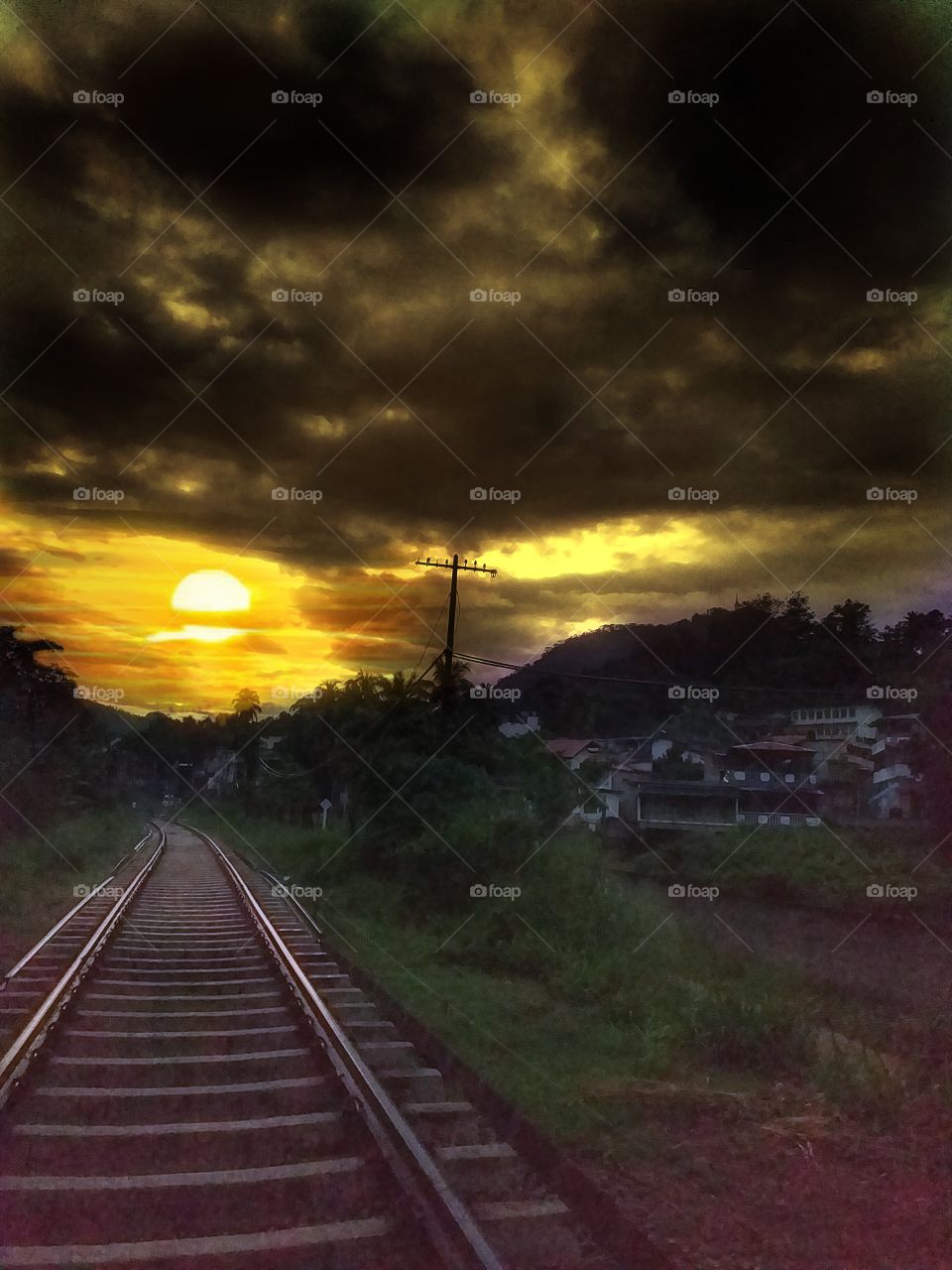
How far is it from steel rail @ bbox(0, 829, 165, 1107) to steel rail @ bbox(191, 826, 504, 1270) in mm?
1796

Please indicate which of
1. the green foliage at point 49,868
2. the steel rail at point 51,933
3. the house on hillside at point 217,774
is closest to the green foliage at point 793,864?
the steel rail at point 51,933

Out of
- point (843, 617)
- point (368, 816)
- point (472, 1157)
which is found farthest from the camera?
point (843, 617)

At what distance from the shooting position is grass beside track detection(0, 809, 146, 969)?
1251 centimetres

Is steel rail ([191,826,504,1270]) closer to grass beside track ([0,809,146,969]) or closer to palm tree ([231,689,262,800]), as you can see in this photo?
grass beside track ([0,809,146,969])

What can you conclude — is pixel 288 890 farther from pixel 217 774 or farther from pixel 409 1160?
pixel 217 774

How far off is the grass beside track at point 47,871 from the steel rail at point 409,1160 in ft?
18.1

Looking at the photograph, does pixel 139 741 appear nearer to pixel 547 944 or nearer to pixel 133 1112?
pixel 547 944

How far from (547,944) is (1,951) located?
615cm

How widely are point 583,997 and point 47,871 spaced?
14.0 metres

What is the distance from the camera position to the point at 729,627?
3369 centimetres

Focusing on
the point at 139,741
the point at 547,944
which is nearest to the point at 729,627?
the point at 547,944

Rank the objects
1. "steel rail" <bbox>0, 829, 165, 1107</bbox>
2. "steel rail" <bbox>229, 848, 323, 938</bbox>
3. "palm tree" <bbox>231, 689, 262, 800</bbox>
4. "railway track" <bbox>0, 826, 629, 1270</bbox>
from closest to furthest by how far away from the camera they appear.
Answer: "railway track" <bbox>0, 826, 629, 1270</bbox> < "steel rail" <bbox>0, 829, 165, 1107</bbox> < "steel rail" <bbox>229, 848, 323, 938</bbox> < "palm tree" <bbox>231, 689, 262, 800</bbox>

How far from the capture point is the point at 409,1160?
428 centimetres

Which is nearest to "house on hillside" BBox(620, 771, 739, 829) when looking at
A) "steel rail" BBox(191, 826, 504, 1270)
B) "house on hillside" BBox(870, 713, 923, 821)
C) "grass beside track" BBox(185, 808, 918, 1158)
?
"house on hillside" BBox(870, 713, 923, 821)
